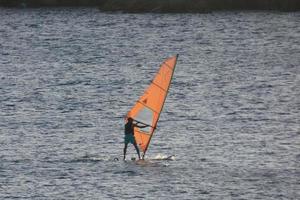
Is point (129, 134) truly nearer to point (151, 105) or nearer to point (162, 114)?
point (151, 105)

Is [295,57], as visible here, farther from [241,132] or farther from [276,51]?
[241,132]

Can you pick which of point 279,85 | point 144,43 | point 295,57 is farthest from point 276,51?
point 279,85

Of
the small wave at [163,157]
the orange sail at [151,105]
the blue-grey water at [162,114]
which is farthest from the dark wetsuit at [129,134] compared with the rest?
the small wave at [163,157]

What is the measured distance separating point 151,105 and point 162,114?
1219cm

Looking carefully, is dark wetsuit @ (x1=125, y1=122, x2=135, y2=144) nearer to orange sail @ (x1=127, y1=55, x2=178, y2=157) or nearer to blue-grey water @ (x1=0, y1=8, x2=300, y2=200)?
blue-grey water @ (x1=0, y1=8, x2=300, y2=200)

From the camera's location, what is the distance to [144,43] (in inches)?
4136

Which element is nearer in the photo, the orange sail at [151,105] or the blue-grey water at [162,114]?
the blue-grey water at [162,114]

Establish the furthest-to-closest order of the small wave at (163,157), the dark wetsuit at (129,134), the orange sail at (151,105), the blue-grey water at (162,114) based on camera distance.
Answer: the orange sail at (151,105), the small wave at (163,157), the dark wetsuit at (129,134), the blue-grey water at (162,114)

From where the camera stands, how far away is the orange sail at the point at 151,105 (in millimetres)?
45031

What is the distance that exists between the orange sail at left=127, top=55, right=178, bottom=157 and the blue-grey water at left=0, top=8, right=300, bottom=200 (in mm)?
1151

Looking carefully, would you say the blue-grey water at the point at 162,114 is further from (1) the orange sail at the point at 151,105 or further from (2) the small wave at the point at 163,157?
(1) the orange sail at the point at 151,105

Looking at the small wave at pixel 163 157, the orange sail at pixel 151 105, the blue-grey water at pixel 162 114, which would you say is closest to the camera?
the blue-grey water at pixel 162 114

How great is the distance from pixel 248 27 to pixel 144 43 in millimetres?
17966

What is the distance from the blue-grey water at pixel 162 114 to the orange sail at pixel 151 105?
3.78 ft
